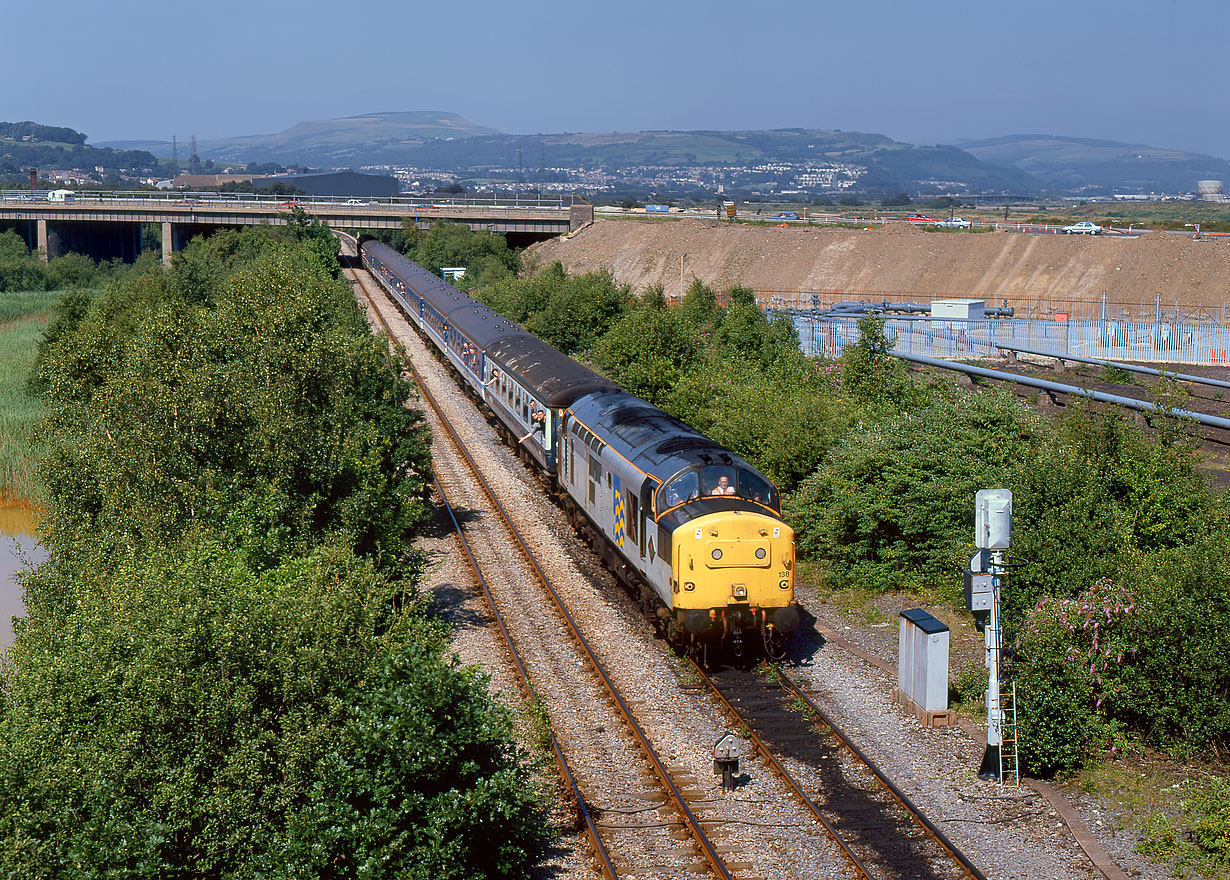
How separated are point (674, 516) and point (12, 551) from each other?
24.2 meters

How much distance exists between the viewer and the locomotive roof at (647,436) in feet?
65.9

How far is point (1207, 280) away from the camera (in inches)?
2810

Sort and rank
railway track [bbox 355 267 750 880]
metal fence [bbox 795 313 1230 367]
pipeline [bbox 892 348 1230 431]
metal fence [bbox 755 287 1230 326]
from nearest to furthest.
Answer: railway track [bbox 355 267 750 880] → pipeline [bbox 892 348 1230 431] → metal fence [bbox 795 313 1230 367] → metal fence [bbox 755 287 1230 326]

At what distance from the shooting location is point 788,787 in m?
15.7

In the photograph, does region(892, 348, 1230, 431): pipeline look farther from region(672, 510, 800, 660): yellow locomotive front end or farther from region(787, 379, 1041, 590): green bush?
region(672, 510, 800, 660): yellow locomotive front end

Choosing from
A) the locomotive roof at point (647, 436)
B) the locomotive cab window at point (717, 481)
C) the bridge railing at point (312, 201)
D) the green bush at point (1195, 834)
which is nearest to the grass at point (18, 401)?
the locomotive roof at point (647, 436)

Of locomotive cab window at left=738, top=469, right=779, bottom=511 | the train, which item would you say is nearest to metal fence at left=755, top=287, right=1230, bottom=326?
the train

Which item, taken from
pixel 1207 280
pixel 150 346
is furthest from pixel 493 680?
pixel 1207 280

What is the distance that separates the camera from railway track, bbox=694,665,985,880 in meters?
13.6

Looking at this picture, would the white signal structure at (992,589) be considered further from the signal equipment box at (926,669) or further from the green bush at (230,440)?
the green bush at (230,440)

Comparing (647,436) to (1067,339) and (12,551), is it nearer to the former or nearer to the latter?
(12,551)

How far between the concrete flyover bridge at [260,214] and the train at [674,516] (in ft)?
251

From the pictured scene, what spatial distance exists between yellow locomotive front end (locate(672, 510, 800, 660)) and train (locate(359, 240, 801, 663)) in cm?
2

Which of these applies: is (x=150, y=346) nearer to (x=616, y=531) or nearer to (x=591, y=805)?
(x=616, y=531)
